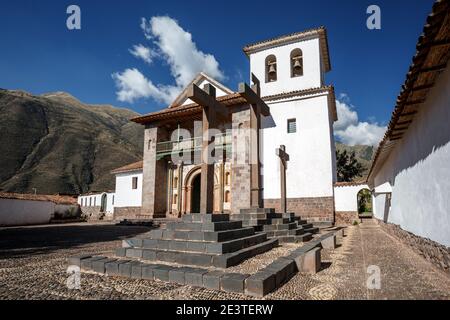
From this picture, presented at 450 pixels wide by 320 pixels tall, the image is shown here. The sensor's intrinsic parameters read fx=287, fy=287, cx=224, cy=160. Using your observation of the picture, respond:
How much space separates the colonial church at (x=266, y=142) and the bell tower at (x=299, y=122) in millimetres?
50

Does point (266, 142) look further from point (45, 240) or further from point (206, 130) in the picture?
point (45, 240)

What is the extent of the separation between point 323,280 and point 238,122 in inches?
489

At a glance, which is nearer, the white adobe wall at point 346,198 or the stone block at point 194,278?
the stone block at point 194,278

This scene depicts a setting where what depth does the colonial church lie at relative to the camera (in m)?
15.1

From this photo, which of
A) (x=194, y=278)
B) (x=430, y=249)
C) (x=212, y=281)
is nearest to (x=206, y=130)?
(x=194, y=278)

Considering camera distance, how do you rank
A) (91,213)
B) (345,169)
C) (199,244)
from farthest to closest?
(345,169)
(91,213)
(199,244)

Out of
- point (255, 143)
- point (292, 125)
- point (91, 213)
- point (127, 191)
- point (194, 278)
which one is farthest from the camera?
point (91, 213)

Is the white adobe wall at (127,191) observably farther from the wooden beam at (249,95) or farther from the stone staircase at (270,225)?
the stone staircase at (270,225)

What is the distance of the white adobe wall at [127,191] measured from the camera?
2061 centimetres

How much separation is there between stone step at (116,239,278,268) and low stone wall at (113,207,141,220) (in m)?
15.0

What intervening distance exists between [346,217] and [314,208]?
5.67ft

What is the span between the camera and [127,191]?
21.1 m

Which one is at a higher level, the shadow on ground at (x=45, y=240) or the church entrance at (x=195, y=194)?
the church entrance at (x=195, y=194)

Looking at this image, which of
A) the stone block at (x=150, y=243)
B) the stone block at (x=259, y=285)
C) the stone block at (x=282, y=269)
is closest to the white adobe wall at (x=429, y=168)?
the stone block at (x=282, y=269)
